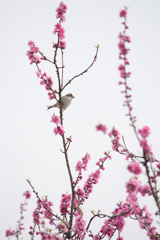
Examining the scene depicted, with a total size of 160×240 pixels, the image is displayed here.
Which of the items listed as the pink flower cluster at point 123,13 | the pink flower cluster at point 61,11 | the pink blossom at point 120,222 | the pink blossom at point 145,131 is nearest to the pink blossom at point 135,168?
the pink blossom at point 145,131

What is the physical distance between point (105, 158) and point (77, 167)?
36.3 inches

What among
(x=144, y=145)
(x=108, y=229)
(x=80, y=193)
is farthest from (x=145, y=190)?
(x=108, y=229)

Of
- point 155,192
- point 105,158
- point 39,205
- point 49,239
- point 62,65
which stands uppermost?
point 62,65

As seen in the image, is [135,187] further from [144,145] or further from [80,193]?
[80,193]

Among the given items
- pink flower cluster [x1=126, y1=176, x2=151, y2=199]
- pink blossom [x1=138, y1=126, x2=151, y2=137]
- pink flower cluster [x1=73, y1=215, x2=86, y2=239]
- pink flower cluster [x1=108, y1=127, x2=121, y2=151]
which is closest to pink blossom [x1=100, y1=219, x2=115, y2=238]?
pink flower cluster [x1=73, y1=215, x2=86, y2=239]

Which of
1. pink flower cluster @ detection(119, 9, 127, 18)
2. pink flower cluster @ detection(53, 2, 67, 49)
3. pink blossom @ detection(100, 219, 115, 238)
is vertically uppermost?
pink flower cluster @ detection(53, 2, 67, 49)

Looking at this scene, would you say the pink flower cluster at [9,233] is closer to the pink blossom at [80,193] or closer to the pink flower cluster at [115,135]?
the pink blossom at [80,193]

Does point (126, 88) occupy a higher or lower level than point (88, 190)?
higher

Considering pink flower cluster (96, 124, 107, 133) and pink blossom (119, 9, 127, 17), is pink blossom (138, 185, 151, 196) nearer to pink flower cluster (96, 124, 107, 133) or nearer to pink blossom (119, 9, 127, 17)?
pink flower cluster (96, 124, 107, 133)

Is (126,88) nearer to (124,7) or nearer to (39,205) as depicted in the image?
(124,7)

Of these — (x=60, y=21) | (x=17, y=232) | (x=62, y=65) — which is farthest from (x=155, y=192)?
(x=17, y=232)

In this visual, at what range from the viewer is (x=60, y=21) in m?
5.19

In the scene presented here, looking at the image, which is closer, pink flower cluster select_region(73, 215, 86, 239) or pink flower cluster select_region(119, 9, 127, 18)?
pink flower cluster select_region(119, 9, 127, 18)

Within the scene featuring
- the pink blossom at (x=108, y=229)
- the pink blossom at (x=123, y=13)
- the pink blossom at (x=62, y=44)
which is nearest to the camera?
the pink blossom at (x=123, y=13)
